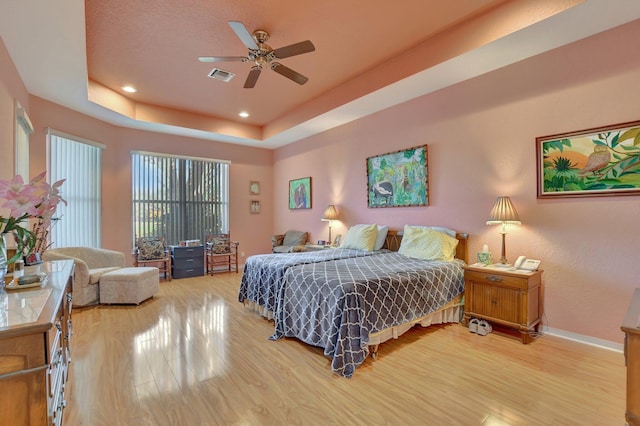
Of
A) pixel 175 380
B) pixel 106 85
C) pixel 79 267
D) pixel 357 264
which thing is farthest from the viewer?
pixel 106 85

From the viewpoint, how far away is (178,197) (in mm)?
6070

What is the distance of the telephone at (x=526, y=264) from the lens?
2.98 m

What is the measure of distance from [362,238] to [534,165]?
226 centimetres

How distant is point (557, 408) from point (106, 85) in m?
6.17

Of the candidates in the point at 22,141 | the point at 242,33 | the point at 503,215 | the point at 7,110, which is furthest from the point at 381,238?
the point at 22,141

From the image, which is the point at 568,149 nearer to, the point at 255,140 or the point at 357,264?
the point at 357,264

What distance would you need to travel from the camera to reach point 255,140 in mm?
6531

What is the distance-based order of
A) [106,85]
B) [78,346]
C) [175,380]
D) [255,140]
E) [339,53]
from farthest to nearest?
1. [255,140]
2. [106,85]
3. [339,53]
4. [78,346]
5. [175,380]

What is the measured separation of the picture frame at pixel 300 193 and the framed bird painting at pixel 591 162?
4042 mm

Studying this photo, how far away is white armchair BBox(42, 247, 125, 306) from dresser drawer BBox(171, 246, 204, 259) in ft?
3.58

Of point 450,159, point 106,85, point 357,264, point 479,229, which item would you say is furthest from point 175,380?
point 106,85

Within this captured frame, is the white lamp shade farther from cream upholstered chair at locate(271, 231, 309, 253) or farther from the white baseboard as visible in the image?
cream upholstered chair at locate(271, 231, 309, 253)

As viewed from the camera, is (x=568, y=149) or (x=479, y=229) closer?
(x=568, y=149)

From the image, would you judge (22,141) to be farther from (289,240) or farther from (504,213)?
(504,213)
